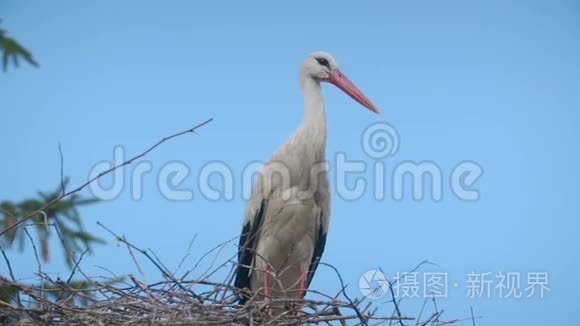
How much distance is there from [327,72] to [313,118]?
0.26 m

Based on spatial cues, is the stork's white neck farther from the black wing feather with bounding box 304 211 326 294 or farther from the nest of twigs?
the nest of twigs

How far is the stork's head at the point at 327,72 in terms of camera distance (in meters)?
4.19

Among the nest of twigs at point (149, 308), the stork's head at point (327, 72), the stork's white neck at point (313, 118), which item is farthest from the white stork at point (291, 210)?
the nest of twigs at point (149, 308)

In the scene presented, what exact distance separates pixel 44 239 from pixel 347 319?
3.62 ft

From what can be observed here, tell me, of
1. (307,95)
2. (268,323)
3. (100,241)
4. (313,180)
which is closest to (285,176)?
(313,180)

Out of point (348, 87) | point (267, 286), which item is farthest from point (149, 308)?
point (348, 87)

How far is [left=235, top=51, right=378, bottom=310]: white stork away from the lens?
3926mm

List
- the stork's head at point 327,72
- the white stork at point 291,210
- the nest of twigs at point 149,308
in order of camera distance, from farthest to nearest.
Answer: the stork's head at point 327,72, the white stork at point 291,210, the nest of twigs at point 149,308

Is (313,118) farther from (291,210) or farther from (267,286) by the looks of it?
(267,286)

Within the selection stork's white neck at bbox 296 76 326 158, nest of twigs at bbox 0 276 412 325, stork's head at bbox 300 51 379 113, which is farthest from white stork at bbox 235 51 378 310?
nest of twigs at bbox 0 276 412 325

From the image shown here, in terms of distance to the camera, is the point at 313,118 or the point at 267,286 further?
the point at 313,118

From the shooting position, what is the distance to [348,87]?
13.9ft

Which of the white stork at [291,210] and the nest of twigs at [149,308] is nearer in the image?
the nest of twigs at [149,308]

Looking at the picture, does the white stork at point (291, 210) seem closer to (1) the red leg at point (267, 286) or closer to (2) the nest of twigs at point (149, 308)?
(1) the red leg at point (267, 286)
